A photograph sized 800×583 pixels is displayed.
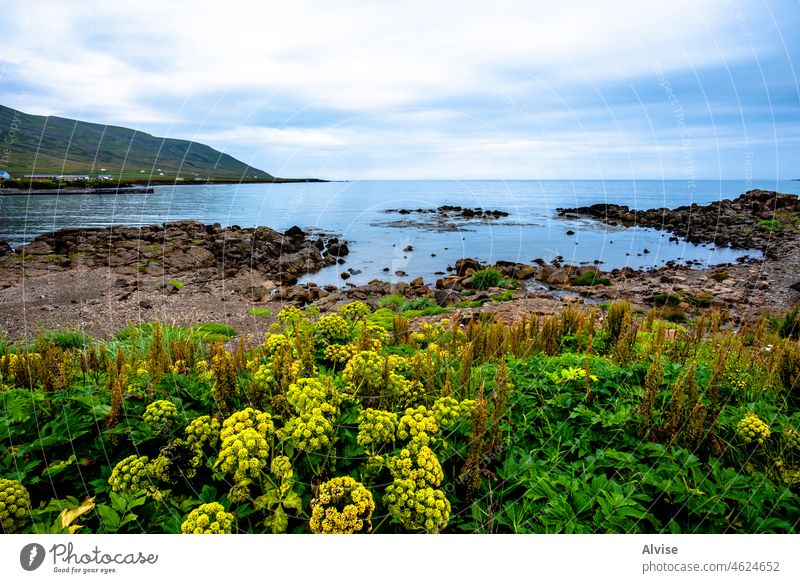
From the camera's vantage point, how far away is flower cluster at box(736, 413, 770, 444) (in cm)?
321

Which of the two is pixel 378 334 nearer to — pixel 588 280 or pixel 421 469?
pixel 421 469

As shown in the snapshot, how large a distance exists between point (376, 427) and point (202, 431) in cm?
110

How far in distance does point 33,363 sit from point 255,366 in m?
2.01

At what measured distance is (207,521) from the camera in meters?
2.32

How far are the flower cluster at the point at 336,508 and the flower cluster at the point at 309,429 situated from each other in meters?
0.26

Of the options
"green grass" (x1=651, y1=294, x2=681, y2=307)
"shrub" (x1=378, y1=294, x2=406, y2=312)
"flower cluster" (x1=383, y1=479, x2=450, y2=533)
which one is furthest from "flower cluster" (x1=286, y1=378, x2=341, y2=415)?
"green grass" (x1=651, y1=294, x2=681, y2=307)

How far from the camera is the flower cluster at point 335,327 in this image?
4.60m

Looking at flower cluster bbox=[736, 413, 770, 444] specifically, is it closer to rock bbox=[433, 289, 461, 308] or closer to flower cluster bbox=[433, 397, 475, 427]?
flower cluster bbox=[433, 397, 475, 427]

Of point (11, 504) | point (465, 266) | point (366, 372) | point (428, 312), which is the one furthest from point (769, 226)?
point (11, 504)

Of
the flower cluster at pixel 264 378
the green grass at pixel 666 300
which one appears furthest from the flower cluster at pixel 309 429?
the green grass at pixel 666 300

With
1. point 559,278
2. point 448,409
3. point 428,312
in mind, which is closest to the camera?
point 448,409

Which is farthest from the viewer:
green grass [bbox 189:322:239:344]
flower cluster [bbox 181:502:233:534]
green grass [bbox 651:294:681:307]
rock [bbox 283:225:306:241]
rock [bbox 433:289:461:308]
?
rock [bbox 283:225:306:241]

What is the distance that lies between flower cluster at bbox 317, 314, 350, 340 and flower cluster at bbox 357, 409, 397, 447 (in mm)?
1837
